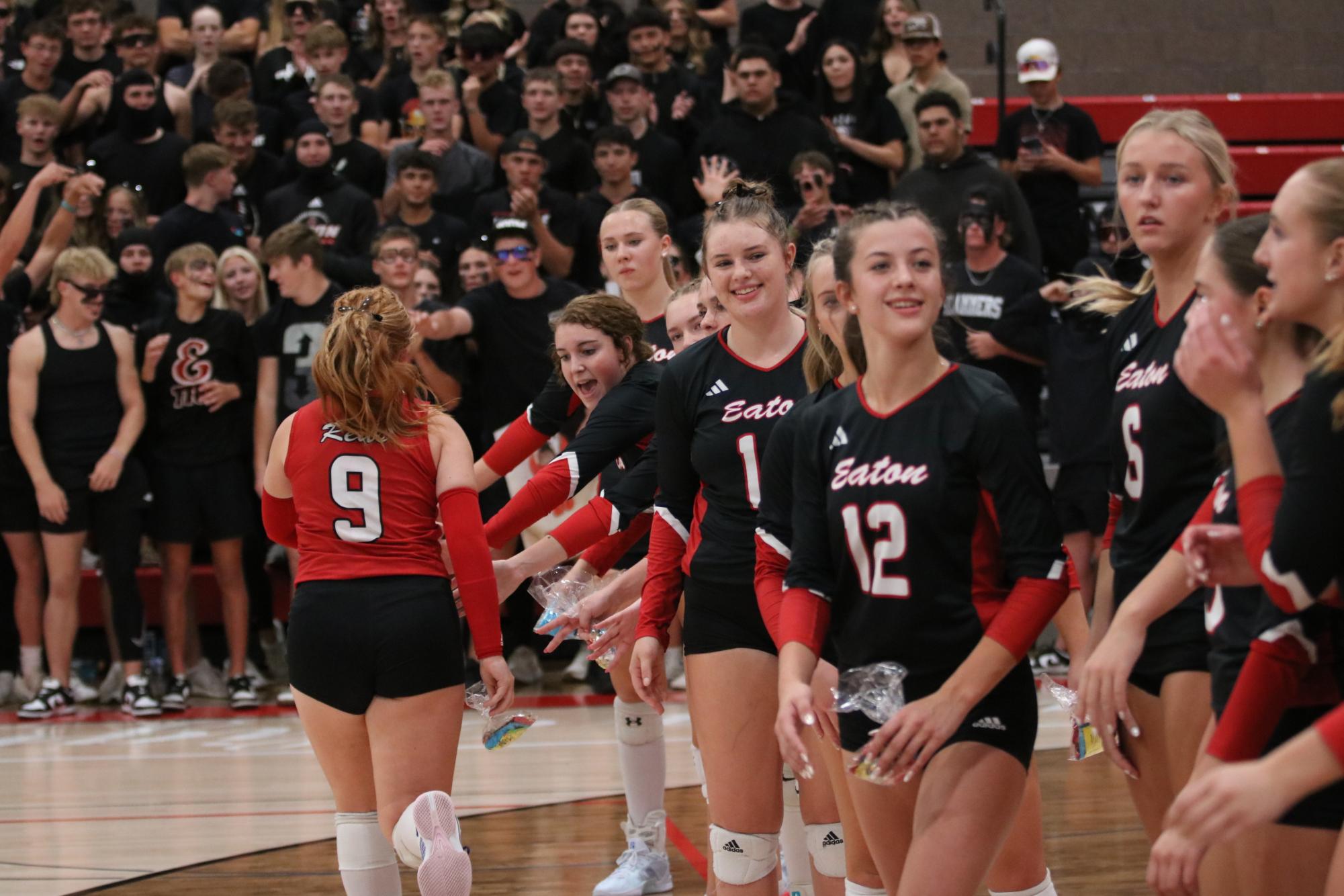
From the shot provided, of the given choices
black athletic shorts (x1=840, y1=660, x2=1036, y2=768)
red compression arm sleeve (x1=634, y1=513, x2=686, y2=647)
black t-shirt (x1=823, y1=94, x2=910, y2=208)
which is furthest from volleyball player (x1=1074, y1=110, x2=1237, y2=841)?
black t-shirt (x1=823, y1=94, x2=910, y2=208)

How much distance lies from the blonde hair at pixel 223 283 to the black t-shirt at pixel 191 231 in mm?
317

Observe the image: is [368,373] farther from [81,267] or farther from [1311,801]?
[81,267]

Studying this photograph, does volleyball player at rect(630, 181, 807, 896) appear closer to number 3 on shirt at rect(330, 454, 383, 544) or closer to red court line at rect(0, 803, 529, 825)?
number 3 on shirt at rect(330, 454, 383, 544)

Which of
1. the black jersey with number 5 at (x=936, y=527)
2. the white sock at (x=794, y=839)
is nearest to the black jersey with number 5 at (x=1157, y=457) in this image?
the black jersey with number 5 at (x=936, y=527)

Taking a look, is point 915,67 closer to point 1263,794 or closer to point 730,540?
point 730,540

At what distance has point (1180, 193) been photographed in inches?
114

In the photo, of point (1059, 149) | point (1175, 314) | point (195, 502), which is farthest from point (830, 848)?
point (1059, 149)

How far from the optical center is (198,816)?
19.0ft

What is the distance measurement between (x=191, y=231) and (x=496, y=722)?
16.6ft

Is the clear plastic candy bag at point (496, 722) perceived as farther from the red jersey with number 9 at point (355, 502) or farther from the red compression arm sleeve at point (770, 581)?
the red compression arm sleeve at point (770, 581)

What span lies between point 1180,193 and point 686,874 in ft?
9.53

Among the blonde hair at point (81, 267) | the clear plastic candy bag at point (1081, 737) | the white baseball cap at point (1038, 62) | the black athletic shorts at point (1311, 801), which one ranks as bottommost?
the clear plastic candy bag at point (1081, 737)

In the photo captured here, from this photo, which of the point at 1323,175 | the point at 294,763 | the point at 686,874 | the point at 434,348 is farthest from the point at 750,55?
the point at 1323,175

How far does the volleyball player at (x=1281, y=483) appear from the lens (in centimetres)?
200
